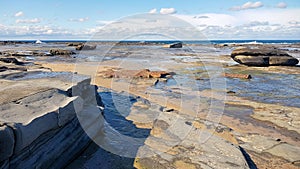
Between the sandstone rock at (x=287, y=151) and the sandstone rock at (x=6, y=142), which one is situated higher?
the sandstone rock at (x=6, y=142)

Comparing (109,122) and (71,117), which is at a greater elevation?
(71,117)

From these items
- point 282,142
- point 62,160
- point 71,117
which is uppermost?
point 71,117

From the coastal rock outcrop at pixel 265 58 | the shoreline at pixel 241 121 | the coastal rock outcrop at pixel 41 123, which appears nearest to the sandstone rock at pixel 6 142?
the coastal rock outcrop at pixel 41 123

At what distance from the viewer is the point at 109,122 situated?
694 cm

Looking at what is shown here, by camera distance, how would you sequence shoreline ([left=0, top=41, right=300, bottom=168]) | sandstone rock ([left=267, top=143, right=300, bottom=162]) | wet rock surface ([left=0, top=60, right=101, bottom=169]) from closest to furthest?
wet rock surface ([left=0, top=60, right=101, bottom=169]) < sandstone rock ([left=267, top=143, right=300, bottom=162]) < shoreline ([left=0, top=41, right=300, bottom=168])

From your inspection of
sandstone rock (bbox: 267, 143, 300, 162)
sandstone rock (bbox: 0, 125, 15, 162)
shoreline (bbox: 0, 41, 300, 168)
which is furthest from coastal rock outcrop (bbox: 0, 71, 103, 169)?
sandstone rock (bbox: 267, 143, 300, 162)

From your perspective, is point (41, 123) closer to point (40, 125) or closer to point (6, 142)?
point (40, 125)

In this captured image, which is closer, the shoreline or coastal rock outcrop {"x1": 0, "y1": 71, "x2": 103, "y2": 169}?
coastal rock outcrop {"x1": 0, "y1": 71, "x2": 103, "y2": 169}

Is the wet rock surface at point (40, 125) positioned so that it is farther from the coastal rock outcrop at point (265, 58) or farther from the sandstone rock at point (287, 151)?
the coastal rock outcrop at point (265, 58)

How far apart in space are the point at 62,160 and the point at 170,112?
386 centimetres

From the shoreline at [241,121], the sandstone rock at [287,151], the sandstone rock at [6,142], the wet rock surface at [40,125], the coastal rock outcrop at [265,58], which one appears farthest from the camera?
the coastal rock outcrop at [265,58]

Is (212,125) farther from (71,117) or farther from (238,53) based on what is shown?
(238,53)

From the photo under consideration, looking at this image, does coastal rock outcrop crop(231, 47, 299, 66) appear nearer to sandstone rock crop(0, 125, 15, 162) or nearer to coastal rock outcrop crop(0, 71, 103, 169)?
coastal rock outcrop crop(0, 71, 103, 169)

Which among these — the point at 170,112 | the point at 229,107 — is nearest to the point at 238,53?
the point at 229,107
